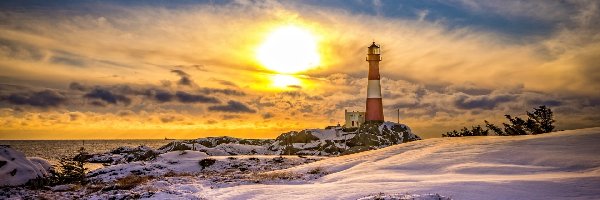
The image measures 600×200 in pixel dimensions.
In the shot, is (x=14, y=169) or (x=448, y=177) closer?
(x=448, y=177)

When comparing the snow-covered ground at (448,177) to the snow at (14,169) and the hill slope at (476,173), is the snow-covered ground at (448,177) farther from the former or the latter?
the snow at (14,169)

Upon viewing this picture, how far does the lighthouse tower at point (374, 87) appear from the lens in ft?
200

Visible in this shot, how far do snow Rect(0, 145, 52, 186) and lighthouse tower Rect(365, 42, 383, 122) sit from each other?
1884 inches

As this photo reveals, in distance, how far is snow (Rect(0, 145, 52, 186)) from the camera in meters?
16.9

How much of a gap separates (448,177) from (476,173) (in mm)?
1184

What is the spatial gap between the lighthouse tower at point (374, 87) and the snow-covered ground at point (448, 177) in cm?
4134

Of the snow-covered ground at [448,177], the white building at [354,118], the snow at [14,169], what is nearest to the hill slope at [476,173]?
the snow-covered ground at [448,177]

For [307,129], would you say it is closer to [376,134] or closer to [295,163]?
[376,134]

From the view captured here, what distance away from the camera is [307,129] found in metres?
63.7

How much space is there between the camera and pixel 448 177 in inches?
445

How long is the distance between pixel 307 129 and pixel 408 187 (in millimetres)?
54149

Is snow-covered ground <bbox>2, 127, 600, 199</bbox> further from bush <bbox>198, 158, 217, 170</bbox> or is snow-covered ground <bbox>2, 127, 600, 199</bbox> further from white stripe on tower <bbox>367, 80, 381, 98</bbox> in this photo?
white stripe on tower <bbox>367, 80, 381, 98</bbox>

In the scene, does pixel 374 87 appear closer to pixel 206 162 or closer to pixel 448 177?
pixel 206 162

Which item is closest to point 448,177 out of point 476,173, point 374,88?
point 476,173
